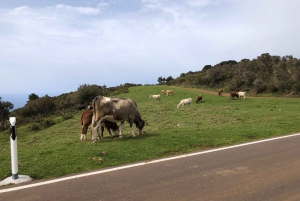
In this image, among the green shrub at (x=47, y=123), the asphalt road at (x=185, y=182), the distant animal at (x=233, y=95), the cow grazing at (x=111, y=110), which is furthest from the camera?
the distant animal at (x=233, y=95)

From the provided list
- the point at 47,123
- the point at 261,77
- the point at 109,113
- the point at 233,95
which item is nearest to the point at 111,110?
the point at 109,113

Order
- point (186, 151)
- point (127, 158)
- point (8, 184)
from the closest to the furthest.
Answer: point (8, 184) → point (127, 158) → point (186, 151)

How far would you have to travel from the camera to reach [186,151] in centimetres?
897

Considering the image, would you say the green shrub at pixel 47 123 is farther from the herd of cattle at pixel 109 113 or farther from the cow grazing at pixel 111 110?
the cow grazing at pixel 111 110

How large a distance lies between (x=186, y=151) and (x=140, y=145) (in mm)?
1737

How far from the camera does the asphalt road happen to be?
17.1 ft

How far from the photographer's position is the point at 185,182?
5957 mm

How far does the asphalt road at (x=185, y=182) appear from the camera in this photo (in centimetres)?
Answer: 521

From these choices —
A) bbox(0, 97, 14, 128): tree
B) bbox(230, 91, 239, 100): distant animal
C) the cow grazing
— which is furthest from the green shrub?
bbox(230, 91, 239, 100): distant animal

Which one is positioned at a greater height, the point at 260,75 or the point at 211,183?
the point at 260,75

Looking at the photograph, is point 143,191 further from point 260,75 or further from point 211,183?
point 260,75

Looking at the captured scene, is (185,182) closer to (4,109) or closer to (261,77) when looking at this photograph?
(261,77)

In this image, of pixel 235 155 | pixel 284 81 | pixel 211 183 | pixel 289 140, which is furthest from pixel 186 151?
pixel 284 81

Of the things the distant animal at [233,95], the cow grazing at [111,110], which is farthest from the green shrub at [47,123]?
the distant animal at [233,95]
